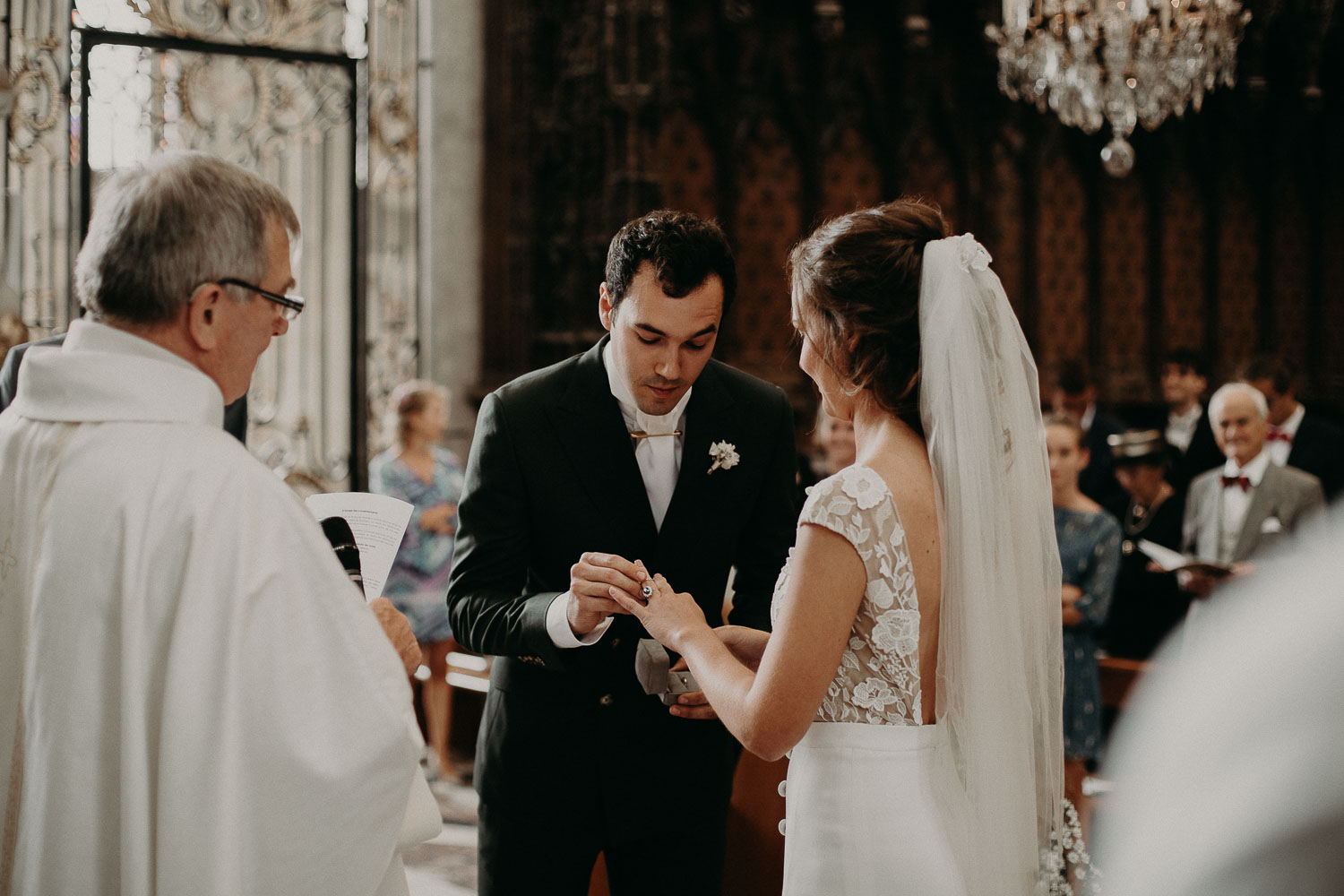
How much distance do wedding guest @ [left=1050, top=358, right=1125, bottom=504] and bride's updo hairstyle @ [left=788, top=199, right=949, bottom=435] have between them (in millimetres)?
4850

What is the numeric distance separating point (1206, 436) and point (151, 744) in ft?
19.4

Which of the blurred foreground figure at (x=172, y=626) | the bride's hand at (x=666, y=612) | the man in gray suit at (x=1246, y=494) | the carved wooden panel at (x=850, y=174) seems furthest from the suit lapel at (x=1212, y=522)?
the blurred foreground figure at (x=172, y=626)

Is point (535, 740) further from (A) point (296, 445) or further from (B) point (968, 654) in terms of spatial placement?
(A) point (296, 445)

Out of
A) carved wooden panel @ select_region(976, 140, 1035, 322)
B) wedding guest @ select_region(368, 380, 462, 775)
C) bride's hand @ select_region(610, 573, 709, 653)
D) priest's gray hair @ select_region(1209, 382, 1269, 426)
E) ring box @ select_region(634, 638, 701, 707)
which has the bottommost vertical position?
wedding guest @ select_region(368, 380, 462, 775)

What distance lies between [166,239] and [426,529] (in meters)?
4.40

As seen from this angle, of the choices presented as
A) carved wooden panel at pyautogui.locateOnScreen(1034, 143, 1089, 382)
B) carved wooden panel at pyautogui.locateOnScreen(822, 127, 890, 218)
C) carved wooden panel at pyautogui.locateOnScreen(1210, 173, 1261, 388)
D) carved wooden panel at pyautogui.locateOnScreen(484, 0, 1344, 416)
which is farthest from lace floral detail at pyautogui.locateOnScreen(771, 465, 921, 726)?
carved wooden panel at pyautogui.locateOnScreen(1210, 173, 1261, 388)

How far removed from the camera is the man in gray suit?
5180 millimetres

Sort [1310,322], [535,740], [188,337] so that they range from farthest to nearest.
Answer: [1310,322], [535,740], [188,337]

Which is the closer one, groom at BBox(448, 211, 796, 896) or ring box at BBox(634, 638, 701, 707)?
ring box at BBox(634, 638, 701, 707)

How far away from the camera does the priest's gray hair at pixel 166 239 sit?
148cm

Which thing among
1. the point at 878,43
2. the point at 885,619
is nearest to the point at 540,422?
the point at 885,619

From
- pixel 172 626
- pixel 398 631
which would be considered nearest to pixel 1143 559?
pixel 398 631

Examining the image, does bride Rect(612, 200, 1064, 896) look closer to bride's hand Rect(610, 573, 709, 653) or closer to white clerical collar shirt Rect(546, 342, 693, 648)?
bride's hand Rect(610, 573, 709, 653)

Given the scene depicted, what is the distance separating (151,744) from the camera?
147cm
